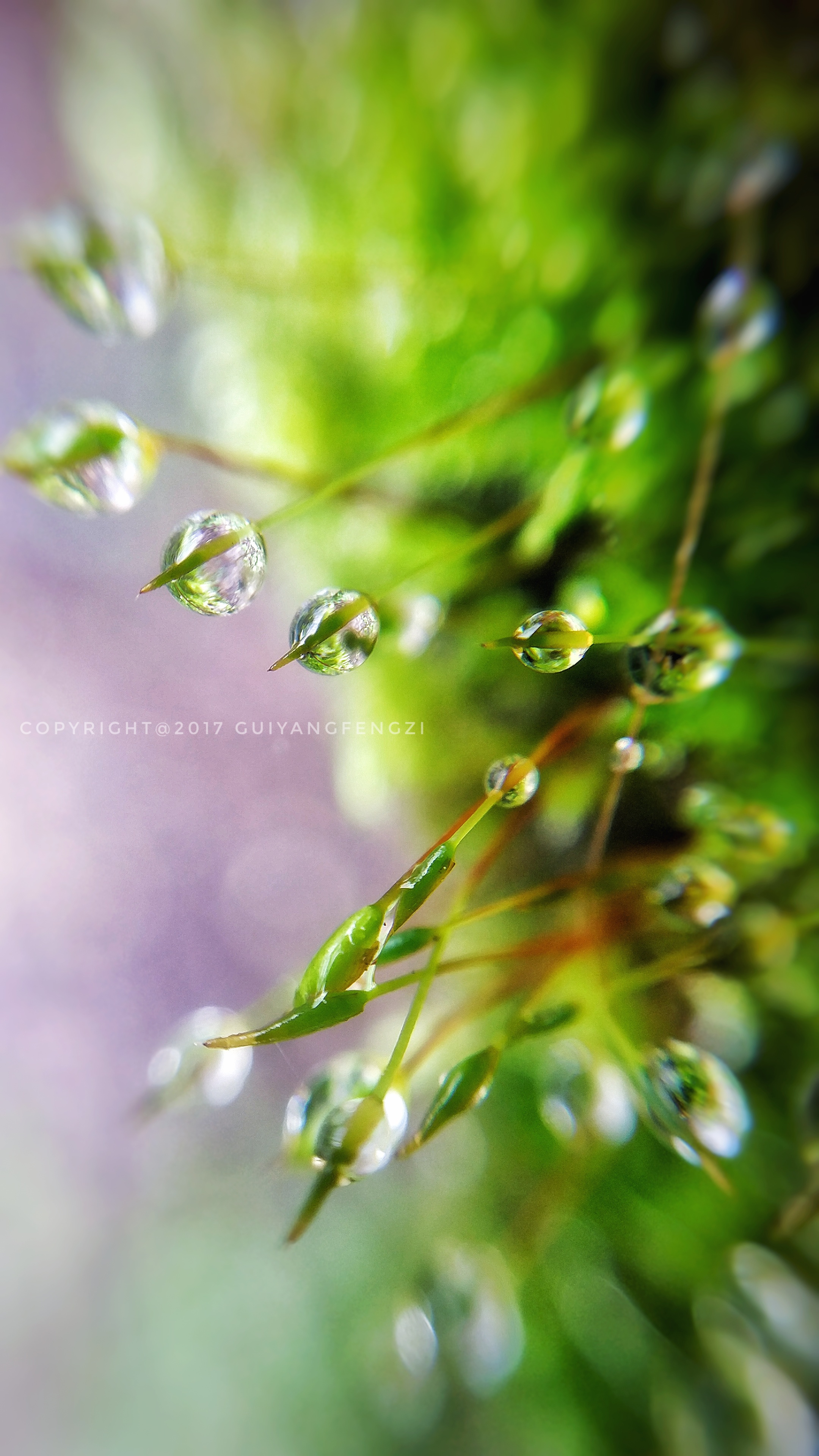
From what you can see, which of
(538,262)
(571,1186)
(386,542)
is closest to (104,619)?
(386,542)

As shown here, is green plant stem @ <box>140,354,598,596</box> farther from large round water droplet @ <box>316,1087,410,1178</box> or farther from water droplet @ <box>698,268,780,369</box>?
large round water droplet @ <box>316,1087,410,1178</box>

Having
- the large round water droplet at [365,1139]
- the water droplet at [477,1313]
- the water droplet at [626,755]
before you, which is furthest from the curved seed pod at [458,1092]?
the water droplet at [477,1313]

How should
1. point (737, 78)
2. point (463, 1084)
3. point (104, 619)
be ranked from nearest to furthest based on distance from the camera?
point (463, 1084), point (737, 78), point (104, 619)

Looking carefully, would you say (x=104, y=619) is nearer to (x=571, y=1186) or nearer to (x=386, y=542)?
(x=386, y=542)

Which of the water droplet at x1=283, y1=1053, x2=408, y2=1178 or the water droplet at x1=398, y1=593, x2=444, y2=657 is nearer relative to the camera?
the water droplet at x1=283, y1=1053, x2=408, y2=1178

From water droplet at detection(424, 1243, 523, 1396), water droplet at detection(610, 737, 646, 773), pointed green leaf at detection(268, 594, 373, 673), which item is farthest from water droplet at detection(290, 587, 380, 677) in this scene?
water droplet at detection(424, 1243, 523, 1396)

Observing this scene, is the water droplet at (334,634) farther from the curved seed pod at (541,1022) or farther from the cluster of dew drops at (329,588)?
the curved seed pod at (541,1022)

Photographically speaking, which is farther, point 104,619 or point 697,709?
point 104,619
